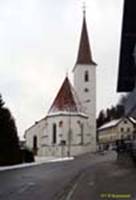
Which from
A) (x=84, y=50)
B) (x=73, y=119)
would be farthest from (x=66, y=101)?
(x=84, y=50)

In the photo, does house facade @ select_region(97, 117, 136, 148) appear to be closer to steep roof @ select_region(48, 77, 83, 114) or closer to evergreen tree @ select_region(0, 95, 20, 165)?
steep roof @ select_region(48, 77, 83, 114)

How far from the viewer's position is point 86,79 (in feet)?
379

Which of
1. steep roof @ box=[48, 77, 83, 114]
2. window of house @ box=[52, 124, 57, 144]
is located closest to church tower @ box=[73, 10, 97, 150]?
steep roof @ box=[48, 77, 83, 114]

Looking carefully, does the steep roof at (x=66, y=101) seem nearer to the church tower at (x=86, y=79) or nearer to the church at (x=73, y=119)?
the church at (x=73, y=119)

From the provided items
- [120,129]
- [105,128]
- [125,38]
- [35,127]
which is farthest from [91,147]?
[125,38]

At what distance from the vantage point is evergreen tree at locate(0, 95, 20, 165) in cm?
4500

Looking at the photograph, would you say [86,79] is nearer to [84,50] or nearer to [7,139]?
[84,50]

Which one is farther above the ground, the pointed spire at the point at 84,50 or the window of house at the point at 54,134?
the pointed spire at the point at 84,50

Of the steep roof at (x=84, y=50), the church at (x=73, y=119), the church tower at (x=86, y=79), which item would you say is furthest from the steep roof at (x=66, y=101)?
the steep roof at (x=84, y=50)

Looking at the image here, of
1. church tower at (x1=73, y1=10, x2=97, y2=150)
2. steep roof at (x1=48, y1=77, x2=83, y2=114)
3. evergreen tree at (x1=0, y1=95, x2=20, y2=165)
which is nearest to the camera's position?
evergreen tree at (x1=0, y1=95, x2=20, y2=165)

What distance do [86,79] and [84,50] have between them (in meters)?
7.97

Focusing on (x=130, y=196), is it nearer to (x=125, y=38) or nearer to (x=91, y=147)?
A: (x=125, y=38)

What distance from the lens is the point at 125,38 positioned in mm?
34906

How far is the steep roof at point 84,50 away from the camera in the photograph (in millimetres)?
118494
